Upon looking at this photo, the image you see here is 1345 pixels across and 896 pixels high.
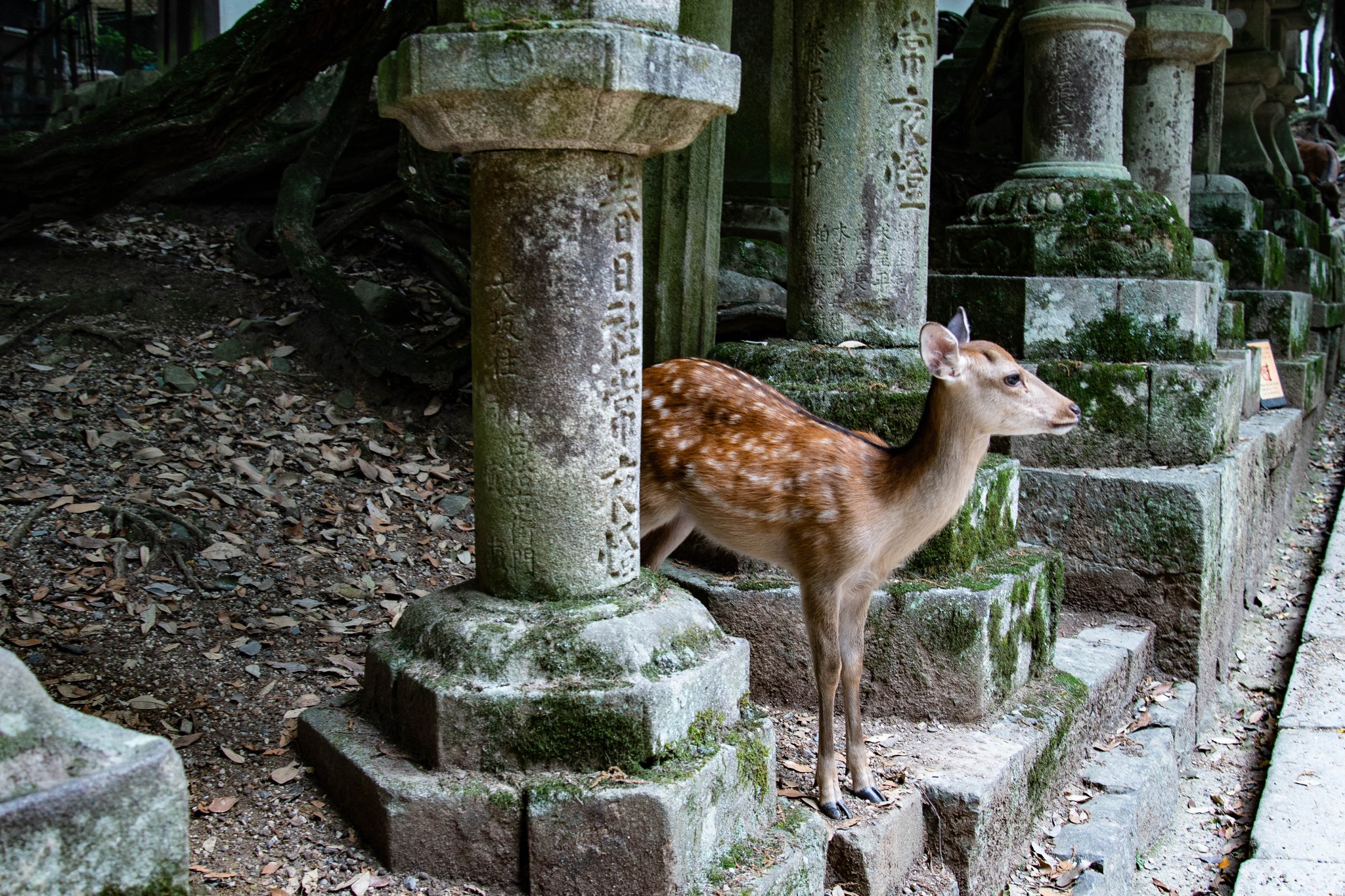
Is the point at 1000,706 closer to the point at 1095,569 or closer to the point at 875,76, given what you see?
the point at 1095,569

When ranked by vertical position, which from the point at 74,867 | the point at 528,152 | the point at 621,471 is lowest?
the point at 74,867

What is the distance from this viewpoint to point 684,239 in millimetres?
4891

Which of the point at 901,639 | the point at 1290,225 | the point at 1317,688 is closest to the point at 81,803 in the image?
the point at 901,639

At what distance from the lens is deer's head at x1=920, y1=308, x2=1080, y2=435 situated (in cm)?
313

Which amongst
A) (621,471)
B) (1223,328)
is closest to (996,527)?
(621,471)

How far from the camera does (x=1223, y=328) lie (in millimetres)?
7309

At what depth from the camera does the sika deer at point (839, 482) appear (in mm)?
3158

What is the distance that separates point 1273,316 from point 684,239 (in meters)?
5.75

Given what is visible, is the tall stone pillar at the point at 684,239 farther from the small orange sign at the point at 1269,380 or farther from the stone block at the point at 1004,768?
the small orange sign at the point at 1269,380

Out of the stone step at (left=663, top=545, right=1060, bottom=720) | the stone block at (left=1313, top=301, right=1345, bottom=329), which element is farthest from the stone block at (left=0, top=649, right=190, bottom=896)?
the stone block at (left=1313, top=301, right=1345, bottom=329)

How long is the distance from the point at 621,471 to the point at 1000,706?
1.83 m

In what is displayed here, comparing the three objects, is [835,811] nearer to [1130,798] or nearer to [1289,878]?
[1130,798]

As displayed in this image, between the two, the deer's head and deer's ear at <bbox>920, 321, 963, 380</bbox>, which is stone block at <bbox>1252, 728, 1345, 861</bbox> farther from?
deer's ear at <bbox>920, 321, 963, 380</bbox>

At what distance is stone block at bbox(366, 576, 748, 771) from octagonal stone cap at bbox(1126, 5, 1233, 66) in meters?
6.00
